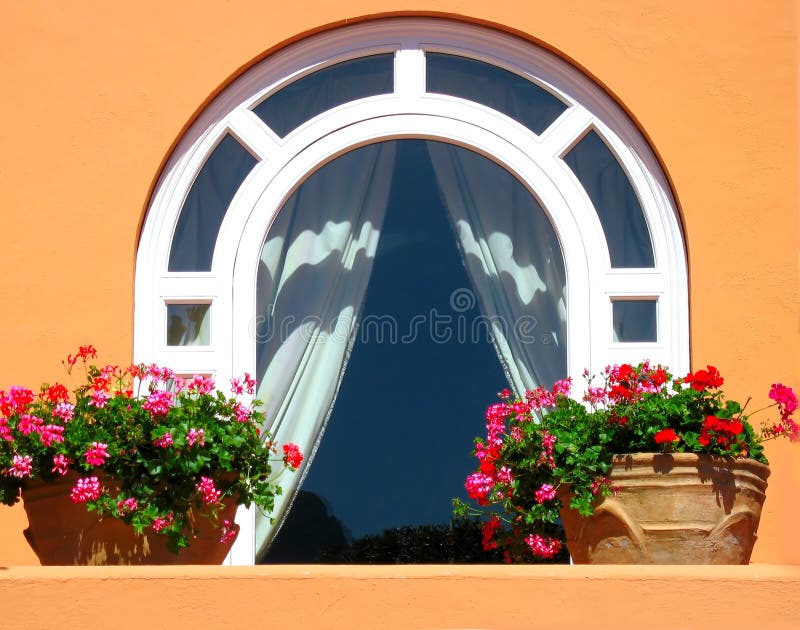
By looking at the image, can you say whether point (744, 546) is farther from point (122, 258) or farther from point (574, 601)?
point (122, 258)

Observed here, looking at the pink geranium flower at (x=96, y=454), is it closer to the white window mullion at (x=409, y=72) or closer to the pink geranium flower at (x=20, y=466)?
the pink geranium flower at (x=20, y=466)

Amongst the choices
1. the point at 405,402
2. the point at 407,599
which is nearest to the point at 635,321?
the point at 405,402

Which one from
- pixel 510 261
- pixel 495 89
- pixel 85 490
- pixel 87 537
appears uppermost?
pixel 495 89

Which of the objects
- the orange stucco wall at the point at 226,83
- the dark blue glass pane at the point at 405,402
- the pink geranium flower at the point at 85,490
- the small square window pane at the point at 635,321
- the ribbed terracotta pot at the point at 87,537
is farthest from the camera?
the dark blue glass pane at the point at 405,402

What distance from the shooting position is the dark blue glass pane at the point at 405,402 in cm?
526

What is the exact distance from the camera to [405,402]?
20.0ft

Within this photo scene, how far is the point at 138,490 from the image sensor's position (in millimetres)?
4094

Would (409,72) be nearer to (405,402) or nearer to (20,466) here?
(405,402)

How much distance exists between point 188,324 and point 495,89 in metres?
1.44

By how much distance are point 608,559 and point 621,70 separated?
1869mm

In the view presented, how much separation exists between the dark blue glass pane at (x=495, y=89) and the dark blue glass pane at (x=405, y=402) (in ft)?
A: 0.83

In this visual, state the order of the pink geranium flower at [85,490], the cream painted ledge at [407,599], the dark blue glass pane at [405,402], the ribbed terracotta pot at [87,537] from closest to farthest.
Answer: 1. the cream painted ledge at [407,599]
2. the pink geranium flower at [85,490]
3. the ribbed terracotta pot at [87,537]
4. the dark blue glass pane at [405,402]

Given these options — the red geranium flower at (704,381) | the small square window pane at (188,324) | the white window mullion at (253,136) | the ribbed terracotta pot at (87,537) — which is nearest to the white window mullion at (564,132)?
the white window mullion at (253,136)

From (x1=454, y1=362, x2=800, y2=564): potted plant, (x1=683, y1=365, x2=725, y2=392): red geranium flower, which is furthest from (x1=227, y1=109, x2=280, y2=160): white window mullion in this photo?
(x1=683, y1=365, x2=725, y2=392): red geranium flower
